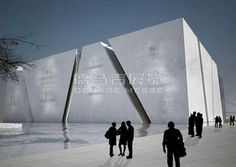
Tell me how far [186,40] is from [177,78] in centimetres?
355

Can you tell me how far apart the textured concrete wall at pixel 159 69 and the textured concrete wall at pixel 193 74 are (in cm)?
71

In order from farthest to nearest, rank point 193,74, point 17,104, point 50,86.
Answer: point 17,104 < point 50,86 < point 193,74

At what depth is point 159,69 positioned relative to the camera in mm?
23281

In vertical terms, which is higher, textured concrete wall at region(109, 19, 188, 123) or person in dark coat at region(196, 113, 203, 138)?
textured concrete wall at region(109, 19, 188, 123)

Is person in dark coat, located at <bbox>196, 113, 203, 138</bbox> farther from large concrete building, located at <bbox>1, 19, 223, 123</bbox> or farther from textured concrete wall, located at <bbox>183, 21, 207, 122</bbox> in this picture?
textured concrete wall, located at <bbox>183, 21, 207, 122</bbox>

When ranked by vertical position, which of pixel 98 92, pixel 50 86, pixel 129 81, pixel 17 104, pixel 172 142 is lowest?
pixel 172 142

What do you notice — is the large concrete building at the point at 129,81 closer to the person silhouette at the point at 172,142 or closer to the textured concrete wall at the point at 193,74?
the textured concrete wall at the point at 193,74

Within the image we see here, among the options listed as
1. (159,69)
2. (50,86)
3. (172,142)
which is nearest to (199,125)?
(172,142)

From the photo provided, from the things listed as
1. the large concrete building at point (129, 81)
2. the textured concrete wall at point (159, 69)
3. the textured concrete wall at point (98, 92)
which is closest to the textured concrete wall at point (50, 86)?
the large concrete building at point (129, 81)

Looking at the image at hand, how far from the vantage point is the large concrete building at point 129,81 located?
22.5 m

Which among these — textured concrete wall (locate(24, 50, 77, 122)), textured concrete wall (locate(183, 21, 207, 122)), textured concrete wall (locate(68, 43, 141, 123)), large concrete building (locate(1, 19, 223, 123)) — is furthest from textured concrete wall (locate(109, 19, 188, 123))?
textured concrete wall (locate(24, 50, 77, 122))

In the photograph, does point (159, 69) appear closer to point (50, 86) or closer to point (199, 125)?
point (199, 125)

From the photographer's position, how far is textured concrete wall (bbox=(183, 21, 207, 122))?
22.6 m

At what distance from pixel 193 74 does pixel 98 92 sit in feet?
32.5
